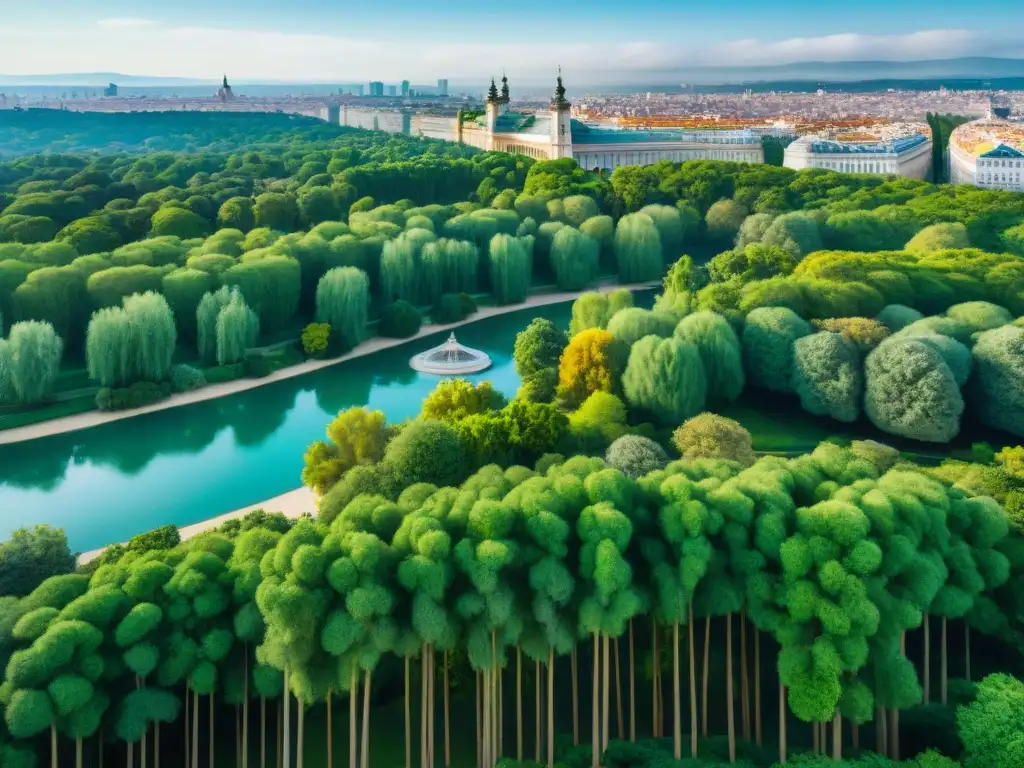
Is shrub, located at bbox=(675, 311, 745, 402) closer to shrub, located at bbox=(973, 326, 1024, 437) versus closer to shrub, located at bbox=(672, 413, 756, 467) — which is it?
shrub, located at bbox=(672, 413, 756, 467)

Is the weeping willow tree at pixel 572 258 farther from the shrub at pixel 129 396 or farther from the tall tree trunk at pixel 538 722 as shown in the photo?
the tall tree trunk at pixel 538 722

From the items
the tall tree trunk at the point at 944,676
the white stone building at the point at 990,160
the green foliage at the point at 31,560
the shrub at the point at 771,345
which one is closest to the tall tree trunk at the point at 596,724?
the tall tree trunk at the point at 944,676

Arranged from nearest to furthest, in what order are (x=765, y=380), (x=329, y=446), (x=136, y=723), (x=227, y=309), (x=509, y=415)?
(x=136, y=723) → (x=509, y=415) → (x=329, y=446) → (x=765, y=380) → (x=227, y=309)

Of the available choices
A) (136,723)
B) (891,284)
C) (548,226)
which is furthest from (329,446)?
(548,226)

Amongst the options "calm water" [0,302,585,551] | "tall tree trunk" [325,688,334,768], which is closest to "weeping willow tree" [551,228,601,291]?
"calm water" [0,302,585,551]

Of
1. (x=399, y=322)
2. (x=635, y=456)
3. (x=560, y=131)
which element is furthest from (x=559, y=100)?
(x=635, y=456)

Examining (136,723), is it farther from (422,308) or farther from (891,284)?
(422,308)
